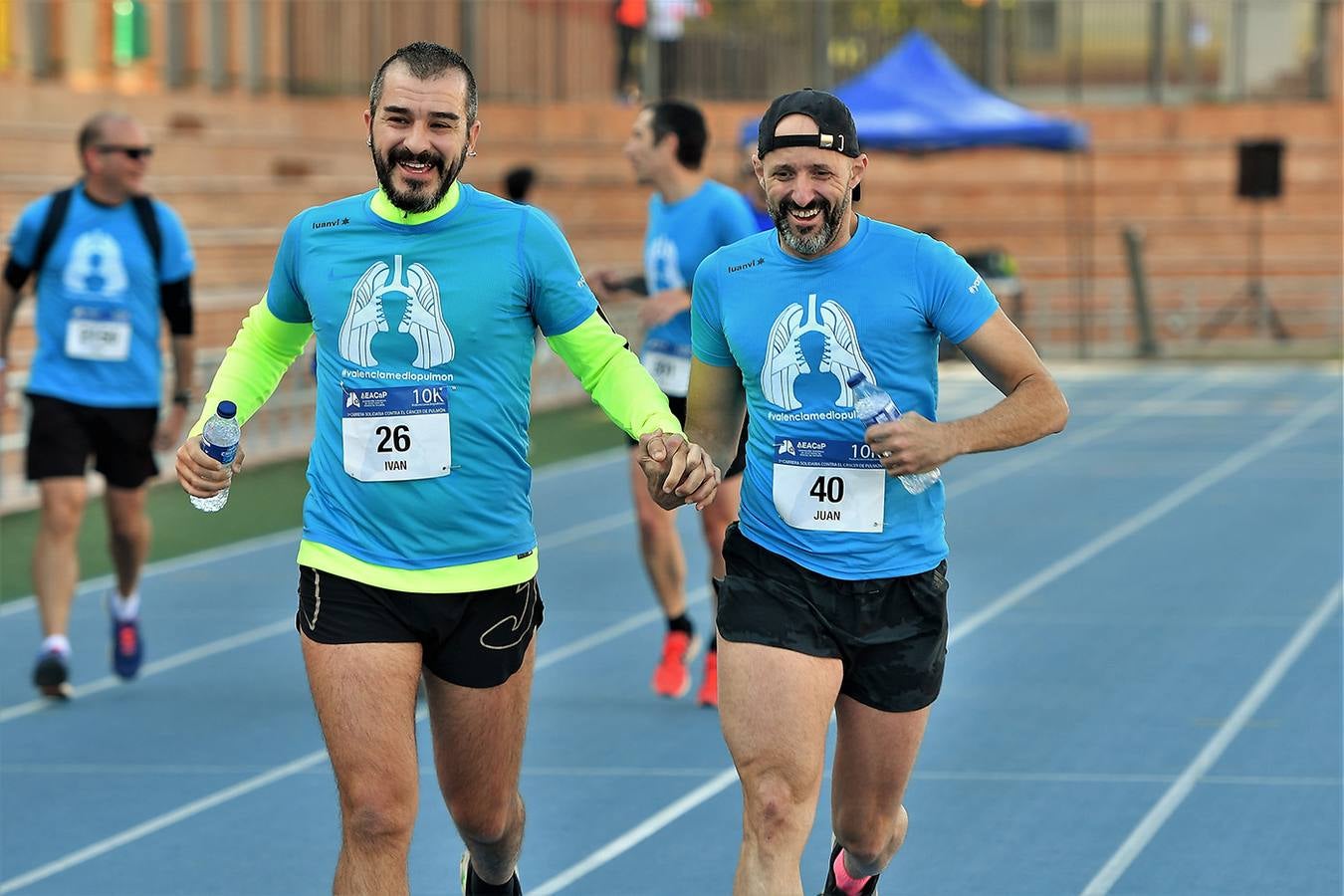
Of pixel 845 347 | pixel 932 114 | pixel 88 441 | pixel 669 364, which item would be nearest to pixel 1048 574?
pixel 669 364

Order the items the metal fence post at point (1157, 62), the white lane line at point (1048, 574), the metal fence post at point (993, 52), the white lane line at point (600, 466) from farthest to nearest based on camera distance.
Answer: the metal fence post at point (993, 52)
the metal fence post at point (1157, 62)
the white lane line at point (600, 466)
the white lane line at point (1048, 574)

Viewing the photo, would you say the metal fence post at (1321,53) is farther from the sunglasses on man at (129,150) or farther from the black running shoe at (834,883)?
the black running shoe at (834,883)

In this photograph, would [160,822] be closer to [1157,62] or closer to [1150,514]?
[1150,514]

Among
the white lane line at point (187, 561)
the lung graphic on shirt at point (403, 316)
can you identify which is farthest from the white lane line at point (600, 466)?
the lung graphic on shirt at point (403, 316)

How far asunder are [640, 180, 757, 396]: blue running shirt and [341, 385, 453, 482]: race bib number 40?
3868 mm

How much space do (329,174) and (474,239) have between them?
2538 centimetres

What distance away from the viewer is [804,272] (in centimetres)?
523

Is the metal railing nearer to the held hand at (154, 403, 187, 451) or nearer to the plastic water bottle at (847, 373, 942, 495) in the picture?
the held hand at (154, 403, 187, 451)

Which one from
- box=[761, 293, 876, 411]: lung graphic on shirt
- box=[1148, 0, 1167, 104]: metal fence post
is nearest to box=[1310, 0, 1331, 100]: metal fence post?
box=[1148, 0, 1167, 104]: metal fence post

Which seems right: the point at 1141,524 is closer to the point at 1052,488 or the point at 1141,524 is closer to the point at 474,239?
the point at 1052,488

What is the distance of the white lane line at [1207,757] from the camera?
22.3ft

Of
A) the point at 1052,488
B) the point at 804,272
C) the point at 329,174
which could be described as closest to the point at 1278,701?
the point at 804,272

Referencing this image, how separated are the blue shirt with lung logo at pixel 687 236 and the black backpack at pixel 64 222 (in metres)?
1.98

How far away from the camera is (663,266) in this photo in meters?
9.05
